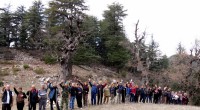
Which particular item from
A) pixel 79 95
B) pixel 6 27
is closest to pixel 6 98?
pixel 79 95

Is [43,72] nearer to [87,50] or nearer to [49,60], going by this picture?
[49,60]

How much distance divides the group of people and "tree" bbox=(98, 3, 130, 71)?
73.6ft

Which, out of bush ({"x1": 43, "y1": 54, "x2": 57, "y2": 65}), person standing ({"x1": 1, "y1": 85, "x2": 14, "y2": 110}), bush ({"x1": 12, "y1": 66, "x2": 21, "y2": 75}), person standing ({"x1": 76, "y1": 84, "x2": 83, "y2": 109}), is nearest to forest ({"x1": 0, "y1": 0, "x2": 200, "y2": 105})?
bush ({"x1": 43, "y1": 54, "x2": 57, "y2": 65})

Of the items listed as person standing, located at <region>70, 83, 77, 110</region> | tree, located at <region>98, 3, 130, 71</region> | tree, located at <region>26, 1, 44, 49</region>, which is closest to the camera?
person standing, located at <region>70, 83, 77, 110</region>

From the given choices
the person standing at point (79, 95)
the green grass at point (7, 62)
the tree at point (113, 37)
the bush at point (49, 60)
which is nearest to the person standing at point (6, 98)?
the person standing at point (79, 95)

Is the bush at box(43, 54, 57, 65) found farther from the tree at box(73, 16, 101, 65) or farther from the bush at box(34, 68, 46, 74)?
the tree at box(73, 16, 101, 65)

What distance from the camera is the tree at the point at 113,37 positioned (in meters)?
53.7

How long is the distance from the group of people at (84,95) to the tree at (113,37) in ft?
73.6

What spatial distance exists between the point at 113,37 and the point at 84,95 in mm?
31849

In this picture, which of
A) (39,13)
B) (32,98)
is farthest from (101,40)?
(32,98)

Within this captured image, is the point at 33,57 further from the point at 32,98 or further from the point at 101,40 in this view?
the point at 32,98

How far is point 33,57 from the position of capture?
51625 mm

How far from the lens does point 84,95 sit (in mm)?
22453

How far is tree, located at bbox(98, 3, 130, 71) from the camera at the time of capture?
176 feet
